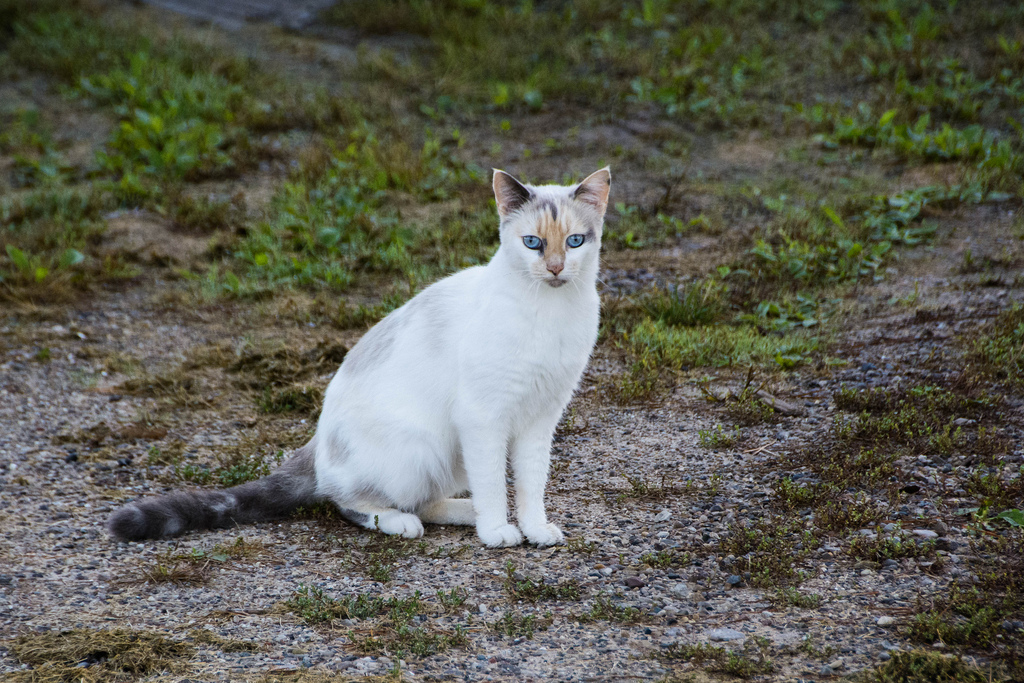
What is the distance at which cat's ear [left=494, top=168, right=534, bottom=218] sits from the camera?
138 inches

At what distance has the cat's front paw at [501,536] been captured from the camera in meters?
3.62

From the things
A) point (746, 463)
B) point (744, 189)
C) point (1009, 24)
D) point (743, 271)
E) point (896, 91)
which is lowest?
point (746, 463)

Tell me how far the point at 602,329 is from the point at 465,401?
2450 millimetres

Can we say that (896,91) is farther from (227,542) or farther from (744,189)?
(227,542)

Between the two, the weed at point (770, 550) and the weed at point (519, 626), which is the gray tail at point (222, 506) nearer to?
the weed at point (519, 626)

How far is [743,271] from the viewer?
6.24 m

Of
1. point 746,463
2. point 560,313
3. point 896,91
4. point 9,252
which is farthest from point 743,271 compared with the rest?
point 9,252

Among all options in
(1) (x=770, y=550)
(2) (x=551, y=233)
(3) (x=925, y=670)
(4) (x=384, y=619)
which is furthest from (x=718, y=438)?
(4) (x=384, y=619)

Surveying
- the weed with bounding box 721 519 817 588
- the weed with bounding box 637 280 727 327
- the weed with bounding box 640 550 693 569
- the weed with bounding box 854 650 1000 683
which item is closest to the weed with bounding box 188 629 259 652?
the weed with bounding box 640 550 693 569

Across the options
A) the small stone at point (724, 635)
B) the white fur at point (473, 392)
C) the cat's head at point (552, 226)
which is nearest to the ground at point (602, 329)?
the small stone at point (724, 635)

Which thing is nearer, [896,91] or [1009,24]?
[896,91]

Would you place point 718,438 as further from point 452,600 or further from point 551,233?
point 452,600

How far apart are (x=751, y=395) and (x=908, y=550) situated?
4.95 feet

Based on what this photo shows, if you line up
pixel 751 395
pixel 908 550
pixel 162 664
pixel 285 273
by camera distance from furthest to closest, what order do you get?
pixel 285 273
pixel 751 395
pixel 908 550
pixel 162 664
